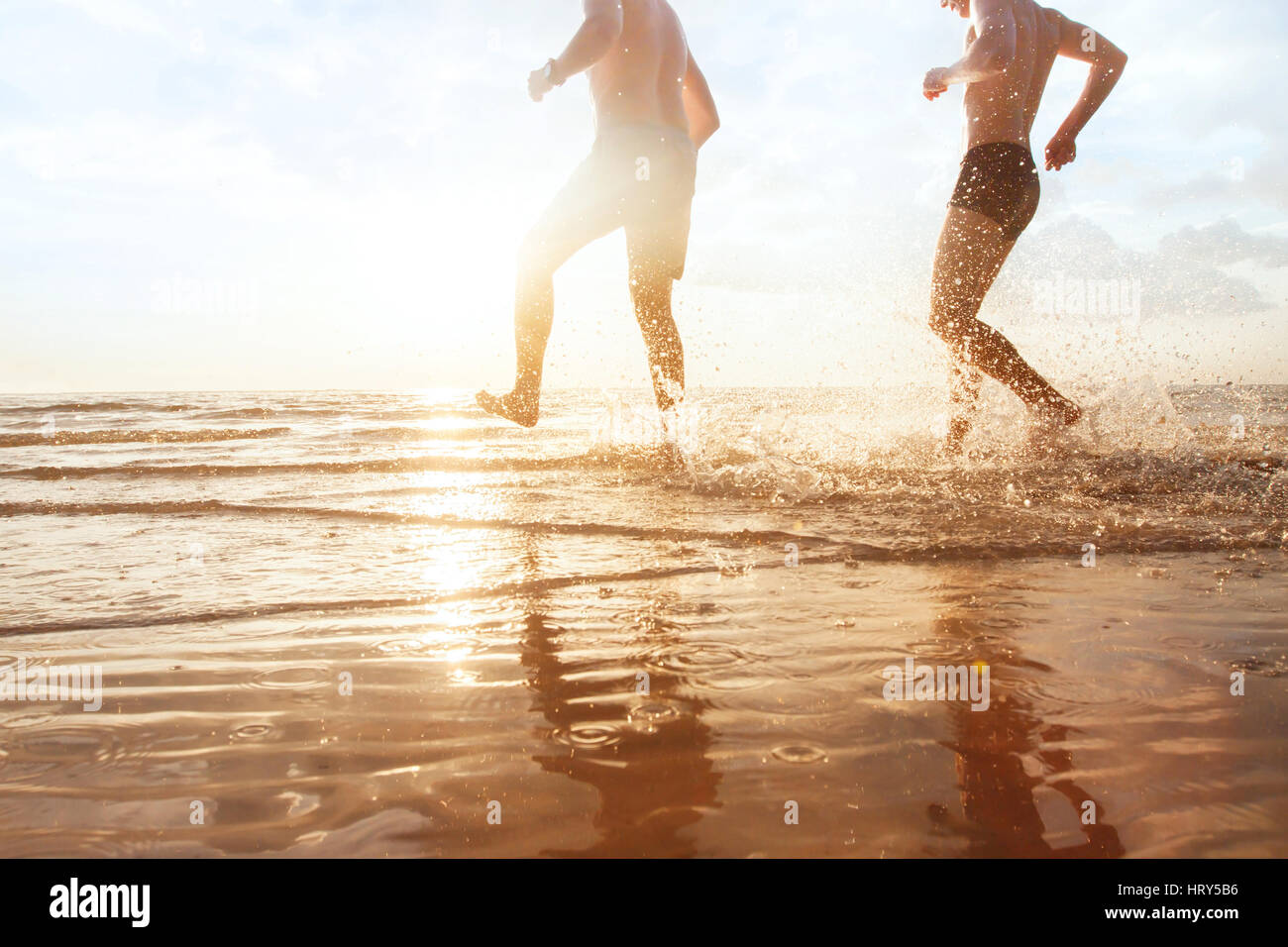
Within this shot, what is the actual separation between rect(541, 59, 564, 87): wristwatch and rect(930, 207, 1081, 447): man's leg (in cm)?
190

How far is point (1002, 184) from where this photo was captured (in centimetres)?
354

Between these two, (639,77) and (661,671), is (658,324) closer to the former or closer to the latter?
(639,77)

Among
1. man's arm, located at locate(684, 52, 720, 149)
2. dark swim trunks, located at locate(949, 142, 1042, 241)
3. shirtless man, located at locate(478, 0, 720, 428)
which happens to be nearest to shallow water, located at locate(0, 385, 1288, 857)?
shirtless man, located at locate(478, 0, 720, 428)

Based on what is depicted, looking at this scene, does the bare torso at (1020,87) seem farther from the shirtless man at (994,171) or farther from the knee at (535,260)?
the knee at (535,260)

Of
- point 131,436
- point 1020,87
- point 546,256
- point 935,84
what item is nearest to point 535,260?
point 546,256

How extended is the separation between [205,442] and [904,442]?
5.77 metres

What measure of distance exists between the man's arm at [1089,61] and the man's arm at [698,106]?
1645mm

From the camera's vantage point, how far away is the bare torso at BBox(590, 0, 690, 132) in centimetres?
345

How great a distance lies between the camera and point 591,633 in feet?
4.98

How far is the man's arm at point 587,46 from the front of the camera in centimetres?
327

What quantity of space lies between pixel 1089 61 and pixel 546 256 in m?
2.78

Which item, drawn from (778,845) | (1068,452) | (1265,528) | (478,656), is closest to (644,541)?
(478,656)

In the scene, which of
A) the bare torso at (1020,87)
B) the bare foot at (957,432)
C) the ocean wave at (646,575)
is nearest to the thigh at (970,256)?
the bare torso at (1020,87)

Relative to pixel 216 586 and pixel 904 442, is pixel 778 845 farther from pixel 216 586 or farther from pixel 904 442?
pixel 904 442
